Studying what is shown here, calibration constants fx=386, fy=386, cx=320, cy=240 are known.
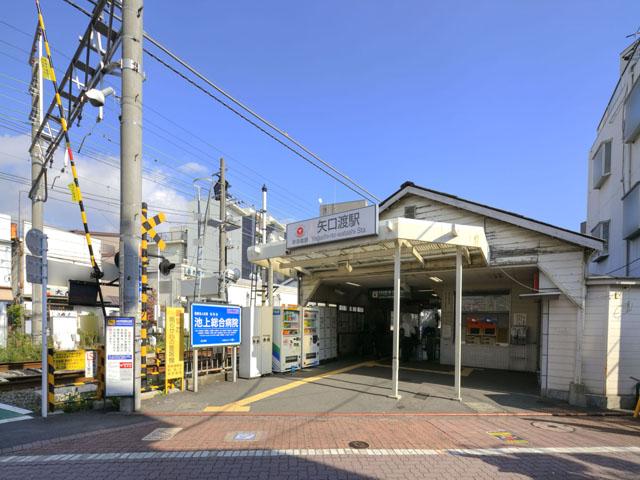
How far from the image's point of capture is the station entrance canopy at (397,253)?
339 inches

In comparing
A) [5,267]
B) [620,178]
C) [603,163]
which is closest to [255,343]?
[5,267]

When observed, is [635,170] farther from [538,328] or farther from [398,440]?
[398,440]

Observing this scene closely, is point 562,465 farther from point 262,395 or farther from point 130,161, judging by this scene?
point 130,161

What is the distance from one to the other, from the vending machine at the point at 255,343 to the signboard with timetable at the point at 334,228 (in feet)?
7.96

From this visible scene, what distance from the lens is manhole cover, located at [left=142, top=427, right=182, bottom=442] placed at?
5.92m

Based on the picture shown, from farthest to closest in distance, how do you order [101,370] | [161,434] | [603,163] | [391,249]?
[603,163] < [391,249] < [101,370] < [161,434]

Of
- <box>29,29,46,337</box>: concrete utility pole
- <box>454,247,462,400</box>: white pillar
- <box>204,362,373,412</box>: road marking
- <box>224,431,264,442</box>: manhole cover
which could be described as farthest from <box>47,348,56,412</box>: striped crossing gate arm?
<box>454,247,462,400</box>: white pillar

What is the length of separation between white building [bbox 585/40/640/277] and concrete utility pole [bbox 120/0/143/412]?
14.5 metres

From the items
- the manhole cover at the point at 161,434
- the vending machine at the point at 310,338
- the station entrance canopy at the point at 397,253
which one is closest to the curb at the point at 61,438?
the manhole cover at the point at 161,434

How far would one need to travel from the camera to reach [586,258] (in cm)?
935

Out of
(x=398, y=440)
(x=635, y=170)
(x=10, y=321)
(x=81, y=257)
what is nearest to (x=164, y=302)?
(x=81, y=257)

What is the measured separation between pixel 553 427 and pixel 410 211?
23.1 ft

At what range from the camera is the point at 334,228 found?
9211 mm

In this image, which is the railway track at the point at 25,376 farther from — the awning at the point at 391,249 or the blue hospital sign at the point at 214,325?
the awning at the point at 391,249
